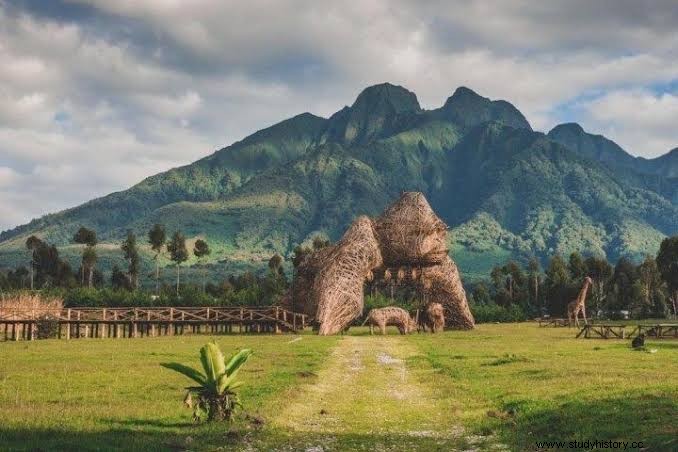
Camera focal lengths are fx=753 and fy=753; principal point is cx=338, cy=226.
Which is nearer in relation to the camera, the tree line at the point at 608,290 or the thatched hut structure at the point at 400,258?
the thatched hut structure at the point at 400,258

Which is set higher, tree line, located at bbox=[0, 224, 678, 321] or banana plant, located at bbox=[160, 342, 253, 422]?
tree line, located at bbox=[0, 224, 678, 321]

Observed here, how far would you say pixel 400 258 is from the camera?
5838 cm

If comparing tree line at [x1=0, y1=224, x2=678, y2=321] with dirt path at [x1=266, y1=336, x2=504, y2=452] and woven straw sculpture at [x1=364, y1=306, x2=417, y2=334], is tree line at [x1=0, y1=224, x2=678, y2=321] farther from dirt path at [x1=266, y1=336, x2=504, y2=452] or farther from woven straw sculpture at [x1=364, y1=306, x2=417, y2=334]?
dirt path at [x1=266, y1=336, x2=504, y2=452]

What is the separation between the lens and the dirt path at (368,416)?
42.5ft

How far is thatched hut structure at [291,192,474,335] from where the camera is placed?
54.5 m

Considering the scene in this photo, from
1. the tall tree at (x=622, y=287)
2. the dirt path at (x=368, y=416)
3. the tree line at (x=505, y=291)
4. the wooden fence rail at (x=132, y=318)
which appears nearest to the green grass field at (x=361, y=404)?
the dirt path at (x=368, y=416)

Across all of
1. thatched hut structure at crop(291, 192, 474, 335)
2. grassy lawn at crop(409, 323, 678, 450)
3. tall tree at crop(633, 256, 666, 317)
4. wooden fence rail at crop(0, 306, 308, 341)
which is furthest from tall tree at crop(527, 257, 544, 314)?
grassy lawn at crop(409, 323, 678, 450)

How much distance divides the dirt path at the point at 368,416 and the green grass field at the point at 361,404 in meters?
0.03

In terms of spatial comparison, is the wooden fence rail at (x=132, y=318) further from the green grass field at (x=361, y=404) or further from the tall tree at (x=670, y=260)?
the tall tree at (x=670, y=260)

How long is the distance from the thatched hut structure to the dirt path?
29313 millimetres

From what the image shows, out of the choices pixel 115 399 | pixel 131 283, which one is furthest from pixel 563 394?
pixel 131 283

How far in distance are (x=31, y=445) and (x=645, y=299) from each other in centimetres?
11055

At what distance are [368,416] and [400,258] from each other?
1689 inches

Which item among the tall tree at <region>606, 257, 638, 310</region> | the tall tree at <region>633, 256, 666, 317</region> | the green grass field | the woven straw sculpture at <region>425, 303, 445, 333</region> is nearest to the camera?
the green grass field
